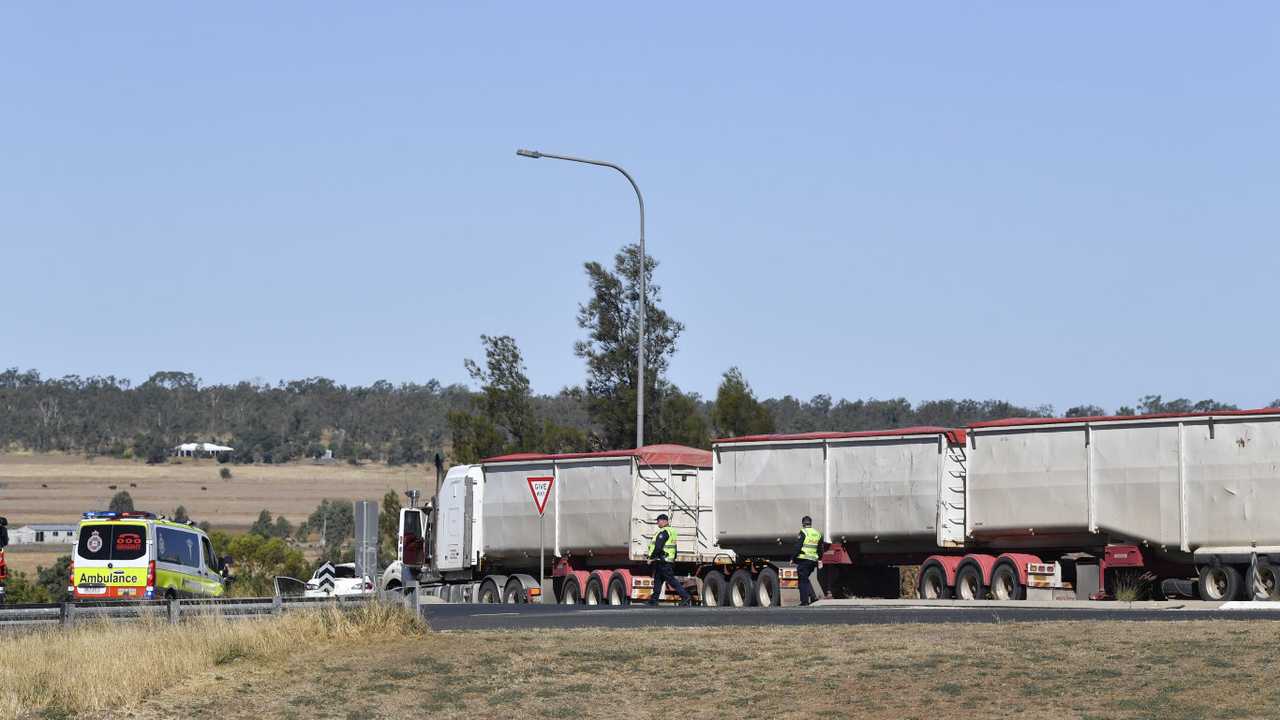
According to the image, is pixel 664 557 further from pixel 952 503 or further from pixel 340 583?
pixel 340 583

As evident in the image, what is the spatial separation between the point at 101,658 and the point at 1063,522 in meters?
16.4

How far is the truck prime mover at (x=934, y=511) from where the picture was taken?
28.8m

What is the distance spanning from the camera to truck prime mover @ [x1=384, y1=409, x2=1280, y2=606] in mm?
28797

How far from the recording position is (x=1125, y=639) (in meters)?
19.0

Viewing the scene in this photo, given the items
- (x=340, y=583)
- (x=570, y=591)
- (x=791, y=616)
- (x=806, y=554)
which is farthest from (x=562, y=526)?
(x=791, y=616)

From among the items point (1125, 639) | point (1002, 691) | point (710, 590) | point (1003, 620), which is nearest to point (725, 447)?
point (710, 590)

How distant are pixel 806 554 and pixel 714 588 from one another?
399 cm

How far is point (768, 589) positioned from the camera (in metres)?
33.2

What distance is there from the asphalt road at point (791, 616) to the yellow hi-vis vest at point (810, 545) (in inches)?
109

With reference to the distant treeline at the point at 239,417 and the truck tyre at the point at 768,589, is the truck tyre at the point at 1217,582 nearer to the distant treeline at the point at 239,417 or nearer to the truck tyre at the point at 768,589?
the truck tyre at the point at 768,589

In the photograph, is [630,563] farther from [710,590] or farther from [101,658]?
[101,658]

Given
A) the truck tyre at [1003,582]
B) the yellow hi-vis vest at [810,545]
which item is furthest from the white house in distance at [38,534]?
the truck tyre at [1003,582]

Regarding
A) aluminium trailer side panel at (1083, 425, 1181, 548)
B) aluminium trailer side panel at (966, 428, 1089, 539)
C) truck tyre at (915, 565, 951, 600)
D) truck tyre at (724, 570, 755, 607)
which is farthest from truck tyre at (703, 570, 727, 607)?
aluminium trailer side panel at (1083, 425, 1181, 548)

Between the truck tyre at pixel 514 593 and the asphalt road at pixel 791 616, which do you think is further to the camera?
the truck tyre at pixel 514 593
